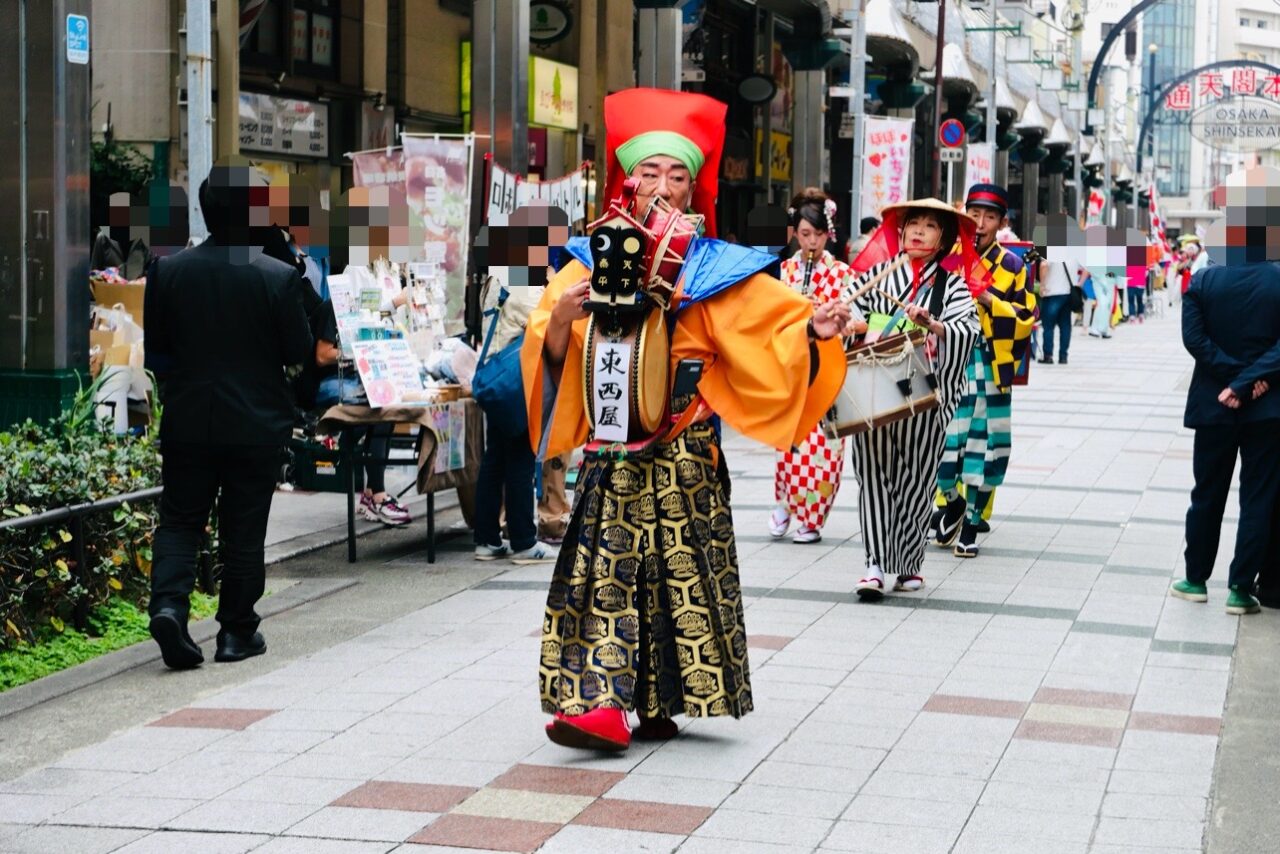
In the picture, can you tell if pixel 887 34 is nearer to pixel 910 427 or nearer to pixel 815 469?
pixel 815 469

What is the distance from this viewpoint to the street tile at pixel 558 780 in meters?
5.34

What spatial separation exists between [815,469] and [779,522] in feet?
1.46

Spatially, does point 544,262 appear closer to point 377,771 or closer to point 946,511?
point 946,511

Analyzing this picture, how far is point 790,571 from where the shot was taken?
30.5ft

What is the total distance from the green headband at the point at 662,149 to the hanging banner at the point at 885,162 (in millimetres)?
18527

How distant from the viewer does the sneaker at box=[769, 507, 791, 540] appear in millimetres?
10359

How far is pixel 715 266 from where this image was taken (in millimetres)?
5617

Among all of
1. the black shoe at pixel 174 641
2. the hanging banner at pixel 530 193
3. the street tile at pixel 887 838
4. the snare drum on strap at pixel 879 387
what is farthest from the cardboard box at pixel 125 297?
the street tile at pixel 887 838

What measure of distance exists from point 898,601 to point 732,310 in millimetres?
3310

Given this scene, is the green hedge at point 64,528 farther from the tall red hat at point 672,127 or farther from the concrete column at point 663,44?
the concrete column at point 663,44

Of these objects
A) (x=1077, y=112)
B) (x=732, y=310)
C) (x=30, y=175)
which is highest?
(x=1077, y=112)

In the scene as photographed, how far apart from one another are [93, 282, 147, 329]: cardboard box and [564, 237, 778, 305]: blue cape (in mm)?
6010

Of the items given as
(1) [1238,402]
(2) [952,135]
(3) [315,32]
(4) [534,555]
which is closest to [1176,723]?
(1) [1238,402]

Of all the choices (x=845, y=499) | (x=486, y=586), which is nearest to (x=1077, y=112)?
(x=845, y=499)
